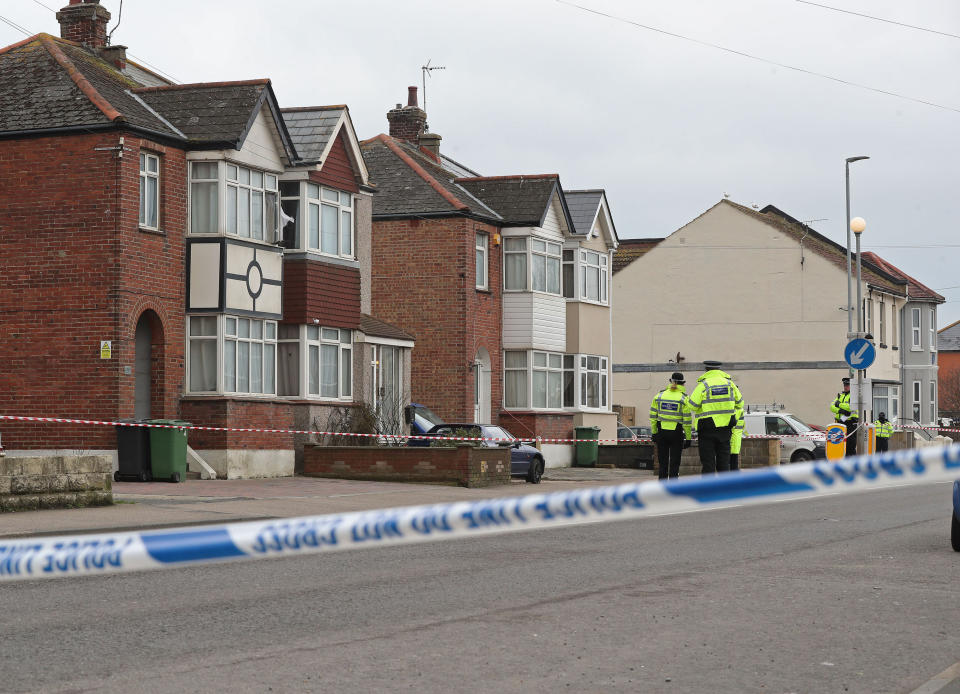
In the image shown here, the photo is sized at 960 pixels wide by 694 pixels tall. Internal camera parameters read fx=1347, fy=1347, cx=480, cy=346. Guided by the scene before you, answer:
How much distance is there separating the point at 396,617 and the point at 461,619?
0.40m

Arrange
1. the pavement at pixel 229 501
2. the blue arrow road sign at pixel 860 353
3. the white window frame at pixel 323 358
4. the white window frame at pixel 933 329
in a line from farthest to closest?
the white window frame at pixel 933 329 < the white window frame at pixel 323 358 < the blue arrow road sign at pixel 860 353 < the pavement at pixel 229 501

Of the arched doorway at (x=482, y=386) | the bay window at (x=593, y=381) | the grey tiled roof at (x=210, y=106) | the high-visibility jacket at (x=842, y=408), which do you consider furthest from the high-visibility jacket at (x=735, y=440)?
the bay window at (x=593, y=381)

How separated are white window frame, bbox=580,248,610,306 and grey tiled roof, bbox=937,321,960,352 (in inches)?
2742

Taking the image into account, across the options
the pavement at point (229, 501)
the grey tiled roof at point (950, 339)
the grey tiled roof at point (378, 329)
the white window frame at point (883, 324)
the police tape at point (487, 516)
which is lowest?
the pavement at point (229, 501)

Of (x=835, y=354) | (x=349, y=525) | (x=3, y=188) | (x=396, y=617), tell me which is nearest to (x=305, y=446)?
(x=3, y=188)

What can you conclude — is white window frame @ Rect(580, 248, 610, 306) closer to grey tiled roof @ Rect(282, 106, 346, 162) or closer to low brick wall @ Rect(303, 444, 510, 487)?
grey tiled roof @ Rect(282, 106, 346, 162)

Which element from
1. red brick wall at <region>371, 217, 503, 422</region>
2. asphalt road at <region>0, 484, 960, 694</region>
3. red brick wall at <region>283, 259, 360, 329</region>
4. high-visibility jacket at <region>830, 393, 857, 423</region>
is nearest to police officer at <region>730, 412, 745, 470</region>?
asphalt road at <region>0, 484, 960, 694</region>

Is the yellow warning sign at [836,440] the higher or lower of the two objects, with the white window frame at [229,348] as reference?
lower

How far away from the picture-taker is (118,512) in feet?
54.7

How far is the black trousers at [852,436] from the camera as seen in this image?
29.1 meters

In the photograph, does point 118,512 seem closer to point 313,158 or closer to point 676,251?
point 313,158

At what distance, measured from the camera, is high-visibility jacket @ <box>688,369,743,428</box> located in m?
17.6

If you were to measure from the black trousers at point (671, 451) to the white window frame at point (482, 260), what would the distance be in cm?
1875

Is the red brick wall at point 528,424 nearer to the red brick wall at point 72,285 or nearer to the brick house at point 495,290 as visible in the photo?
the brick house at point 495,290
